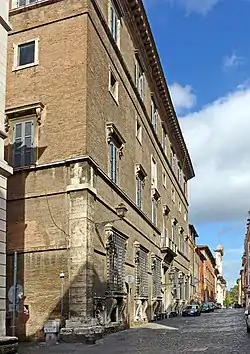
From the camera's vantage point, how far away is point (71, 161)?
74.3 feet

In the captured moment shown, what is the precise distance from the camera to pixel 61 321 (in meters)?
21.5

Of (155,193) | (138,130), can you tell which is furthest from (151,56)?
(155,193)

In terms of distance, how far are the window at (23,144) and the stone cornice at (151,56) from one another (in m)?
11.8

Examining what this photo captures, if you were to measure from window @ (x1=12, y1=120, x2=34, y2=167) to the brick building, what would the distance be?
1.9 inches

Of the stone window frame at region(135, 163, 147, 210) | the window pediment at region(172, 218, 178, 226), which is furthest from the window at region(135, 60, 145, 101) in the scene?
the window pediment at region(172, 218, 178, 226)

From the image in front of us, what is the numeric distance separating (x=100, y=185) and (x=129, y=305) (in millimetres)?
8767

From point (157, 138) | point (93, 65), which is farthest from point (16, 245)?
point (157, 138)

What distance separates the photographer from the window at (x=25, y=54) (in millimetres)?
25188

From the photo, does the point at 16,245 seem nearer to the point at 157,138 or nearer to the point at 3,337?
the point at 3,337

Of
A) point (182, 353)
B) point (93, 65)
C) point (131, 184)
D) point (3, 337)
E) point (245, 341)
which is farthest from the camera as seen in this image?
point (131, 184)

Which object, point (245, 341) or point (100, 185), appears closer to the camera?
point (245, 341)

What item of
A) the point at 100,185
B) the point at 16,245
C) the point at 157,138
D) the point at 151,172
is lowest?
the point at 16,245

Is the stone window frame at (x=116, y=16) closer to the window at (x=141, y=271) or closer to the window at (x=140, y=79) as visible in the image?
the window at (x=140, y=79)

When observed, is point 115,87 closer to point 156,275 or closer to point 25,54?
point 25,54
